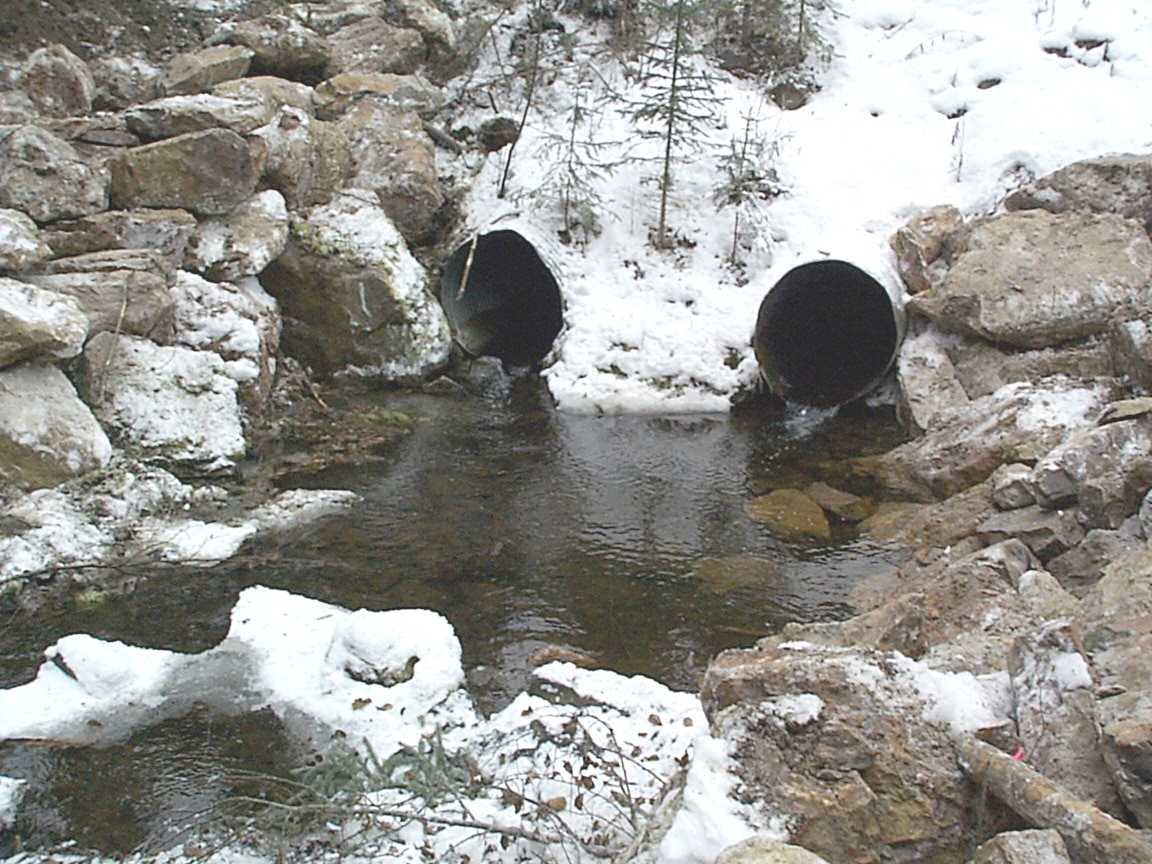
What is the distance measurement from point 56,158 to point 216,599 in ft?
13.0

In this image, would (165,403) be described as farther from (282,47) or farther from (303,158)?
(282,47)

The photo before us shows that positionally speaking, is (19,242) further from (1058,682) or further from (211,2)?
(211,2)

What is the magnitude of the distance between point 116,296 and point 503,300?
455 centimetres

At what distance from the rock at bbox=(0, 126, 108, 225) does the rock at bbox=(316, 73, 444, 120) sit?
11.3 feet

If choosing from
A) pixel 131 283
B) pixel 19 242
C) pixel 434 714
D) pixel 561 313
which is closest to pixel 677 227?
pixel 561 313

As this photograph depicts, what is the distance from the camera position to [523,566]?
5.41 meters

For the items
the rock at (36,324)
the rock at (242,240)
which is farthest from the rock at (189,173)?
the rock at (36,324)

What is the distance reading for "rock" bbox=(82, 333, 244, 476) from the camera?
6.27 metres

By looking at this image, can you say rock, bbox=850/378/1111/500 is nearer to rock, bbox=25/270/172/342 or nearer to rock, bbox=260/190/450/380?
rock, bbox=260/190/450/380

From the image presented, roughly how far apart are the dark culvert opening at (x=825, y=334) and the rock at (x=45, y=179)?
542 centimetres

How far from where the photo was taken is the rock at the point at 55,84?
873 centimetres

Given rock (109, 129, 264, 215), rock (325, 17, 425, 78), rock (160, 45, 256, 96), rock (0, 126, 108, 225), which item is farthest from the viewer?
rock (325, 17, 425, 78)

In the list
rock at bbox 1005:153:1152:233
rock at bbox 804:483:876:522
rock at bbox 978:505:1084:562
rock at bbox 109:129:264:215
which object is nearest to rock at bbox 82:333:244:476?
rock at bbox 109:129:264:215

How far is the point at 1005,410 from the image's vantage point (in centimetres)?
670
